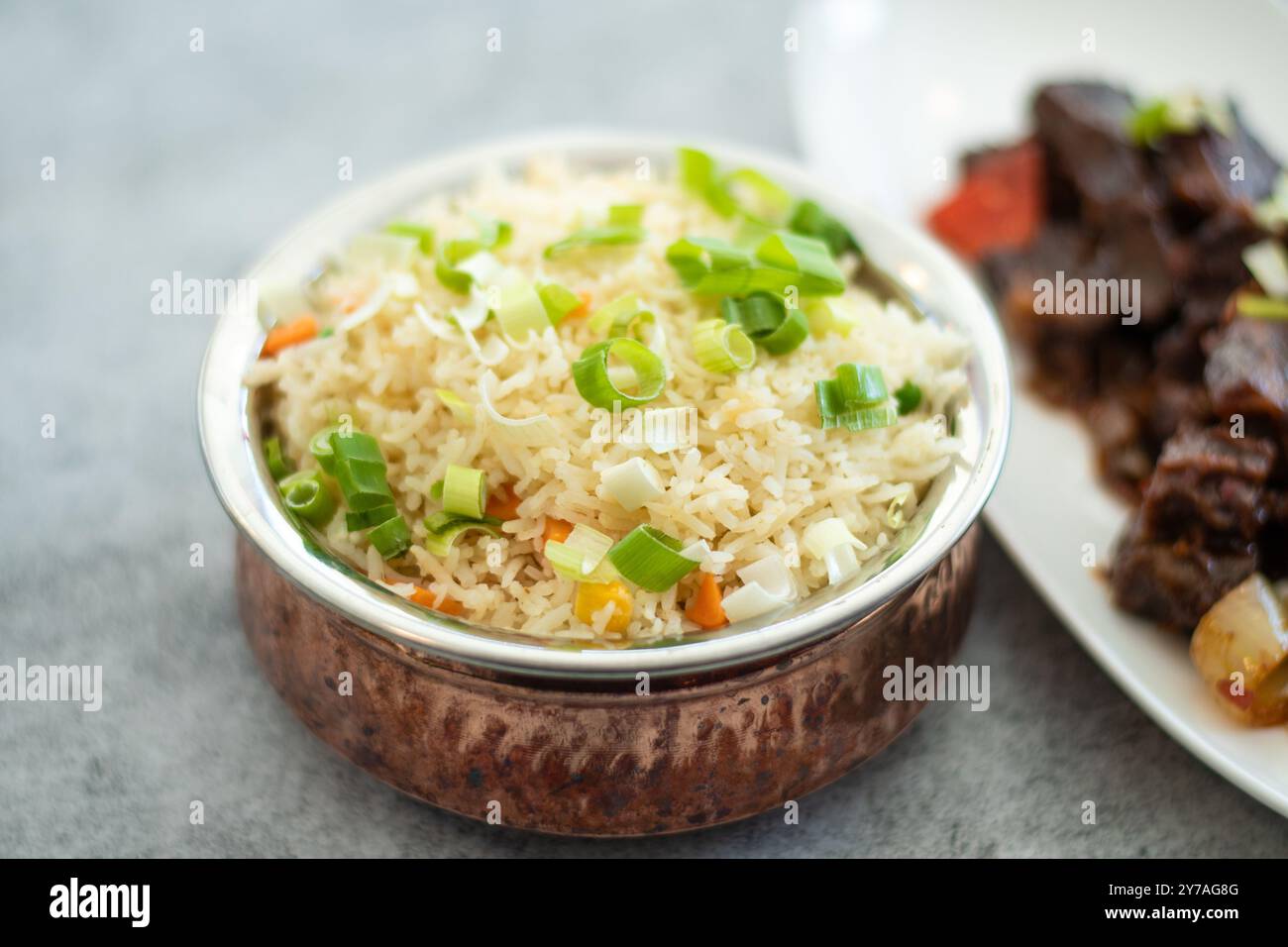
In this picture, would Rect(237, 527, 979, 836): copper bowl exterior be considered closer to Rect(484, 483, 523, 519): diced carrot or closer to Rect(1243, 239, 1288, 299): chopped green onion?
Rect(484, 483, 523, 519): diced carrot

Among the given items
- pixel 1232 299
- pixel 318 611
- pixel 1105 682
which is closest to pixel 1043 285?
pixel 1232 299

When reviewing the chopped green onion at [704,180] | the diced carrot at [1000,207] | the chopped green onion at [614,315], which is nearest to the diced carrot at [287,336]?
the chopped green onion at [614,315]

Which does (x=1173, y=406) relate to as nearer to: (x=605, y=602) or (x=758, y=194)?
(x=758, y=194)

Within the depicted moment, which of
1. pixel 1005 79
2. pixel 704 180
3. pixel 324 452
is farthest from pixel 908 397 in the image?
pixel 1005 79

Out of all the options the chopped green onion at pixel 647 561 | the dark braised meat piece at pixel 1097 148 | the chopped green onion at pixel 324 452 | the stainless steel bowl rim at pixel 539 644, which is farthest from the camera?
the dark braised meat piece at pixel 1097 148

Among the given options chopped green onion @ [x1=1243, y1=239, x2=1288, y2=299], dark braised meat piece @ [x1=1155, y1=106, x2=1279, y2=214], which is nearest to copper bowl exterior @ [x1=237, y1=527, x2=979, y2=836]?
chopped green onion @ [x1=1243, y1=239, x2=1288, y2=299]

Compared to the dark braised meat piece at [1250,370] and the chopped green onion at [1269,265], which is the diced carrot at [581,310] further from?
the chopped green onion at [1269,265]
